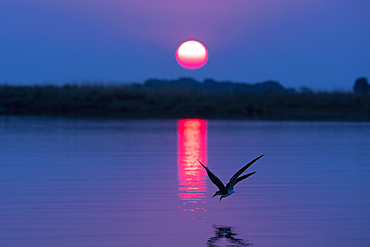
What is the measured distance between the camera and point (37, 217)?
6.72 metres

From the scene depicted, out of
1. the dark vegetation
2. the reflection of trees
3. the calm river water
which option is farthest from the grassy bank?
the reflection of trees

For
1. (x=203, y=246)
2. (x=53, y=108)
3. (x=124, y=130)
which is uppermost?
(x=53, y=108)

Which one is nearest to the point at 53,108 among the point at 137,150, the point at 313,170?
the point at 137,150

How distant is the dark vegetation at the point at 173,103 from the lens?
101ft

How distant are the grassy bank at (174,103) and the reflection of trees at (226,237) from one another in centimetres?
2348

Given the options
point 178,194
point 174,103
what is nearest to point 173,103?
point 174,103

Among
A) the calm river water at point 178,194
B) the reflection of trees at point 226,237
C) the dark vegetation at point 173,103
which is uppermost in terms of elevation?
the dark vegetation at point 173,103

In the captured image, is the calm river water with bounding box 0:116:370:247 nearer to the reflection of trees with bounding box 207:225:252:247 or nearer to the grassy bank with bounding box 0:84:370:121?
the reflection of trees with bounding box 207:225:252:247

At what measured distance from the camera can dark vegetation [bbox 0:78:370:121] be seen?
3092cm

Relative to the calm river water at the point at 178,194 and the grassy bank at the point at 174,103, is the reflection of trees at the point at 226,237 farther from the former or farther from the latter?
the grassy bank at the point at 174,103

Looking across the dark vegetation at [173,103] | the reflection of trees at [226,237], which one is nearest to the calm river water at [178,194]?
the reflection of trees at [226,237]

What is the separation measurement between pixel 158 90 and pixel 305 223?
1119 inches

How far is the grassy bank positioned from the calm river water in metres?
14.9

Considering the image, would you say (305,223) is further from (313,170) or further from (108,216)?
(313,170)
